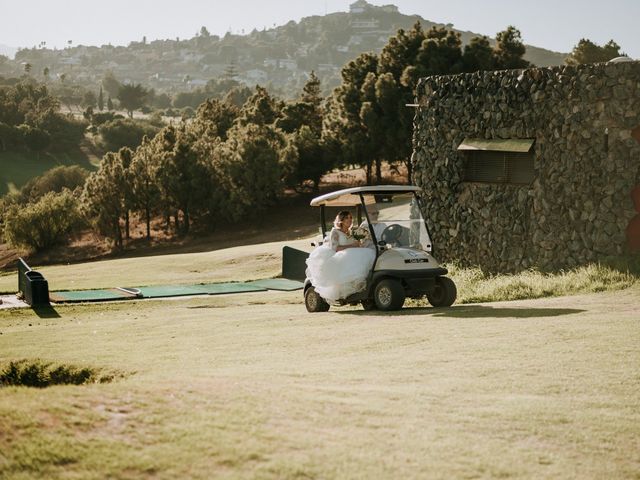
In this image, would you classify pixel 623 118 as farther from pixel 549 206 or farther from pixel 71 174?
pixel 71 174

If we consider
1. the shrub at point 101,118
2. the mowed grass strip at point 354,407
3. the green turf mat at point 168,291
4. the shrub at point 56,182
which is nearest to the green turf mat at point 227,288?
the green turf mat at point 168,291

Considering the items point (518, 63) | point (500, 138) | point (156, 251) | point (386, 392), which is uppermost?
point (518, 63)

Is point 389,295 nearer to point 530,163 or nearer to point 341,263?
point 341,263

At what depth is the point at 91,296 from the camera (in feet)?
79.3

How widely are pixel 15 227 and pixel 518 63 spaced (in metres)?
33.7

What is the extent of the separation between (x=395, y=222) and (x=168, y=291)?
1166 cm

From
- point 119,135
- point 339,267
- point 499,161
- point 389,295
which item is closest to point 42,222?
point 499,161

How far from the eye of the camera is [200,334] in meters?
13.5

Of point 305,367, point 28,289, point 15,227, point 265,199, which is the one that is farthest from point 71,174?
point 305,367

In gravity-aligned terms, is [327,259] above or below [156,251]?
above

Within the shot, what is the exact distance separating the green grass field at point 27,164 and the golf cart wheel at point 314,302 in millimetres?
85978

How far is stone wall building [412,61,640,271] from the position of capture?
59.9 feet

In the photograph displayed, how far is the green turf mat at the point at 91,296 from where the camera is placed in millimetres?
23328

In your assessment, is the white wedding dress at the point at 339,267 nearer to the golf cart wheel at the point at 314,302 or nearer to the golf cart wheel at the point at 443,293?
the golf cart wheel at the point at 314,302
